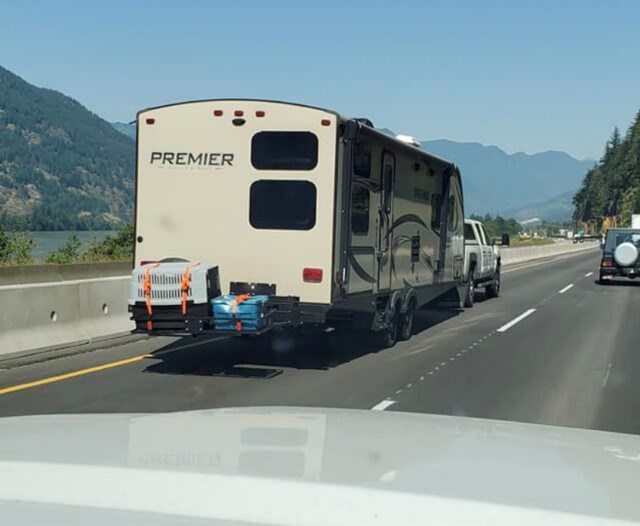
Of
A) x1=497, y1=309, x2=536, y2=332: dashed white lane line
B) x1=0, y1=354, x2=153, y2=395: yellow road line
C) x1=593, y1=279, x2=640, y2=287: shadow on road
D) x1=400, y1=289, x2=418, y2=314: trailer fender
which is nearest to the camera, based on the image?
x1=0, y1=354, x2=153, y2=395: yellow road line

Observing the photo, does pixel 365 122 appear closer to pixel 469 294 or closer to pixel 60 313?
pixel 60 313

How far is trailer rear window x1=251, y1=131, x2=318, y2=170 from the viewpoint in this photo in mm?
10219

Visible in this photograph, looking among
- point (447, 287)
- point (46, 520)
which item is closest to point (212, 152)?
point (447, 287)

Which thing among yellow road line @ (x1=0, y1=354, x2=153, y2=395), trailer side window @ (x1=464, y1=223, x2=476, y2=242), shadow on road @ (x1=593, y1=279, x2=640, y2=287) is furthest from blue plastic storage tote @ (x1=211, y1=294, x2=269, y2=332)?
shadow on road @ (x1=593, y1=279, x2=640, y2=287)

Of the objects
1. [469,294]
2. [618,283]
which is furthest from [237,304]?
[618,283]

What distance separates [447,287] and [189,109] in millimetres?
7526

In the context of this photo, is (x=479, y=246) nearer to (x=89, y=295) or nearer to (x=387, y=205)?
(x=387, y=205)

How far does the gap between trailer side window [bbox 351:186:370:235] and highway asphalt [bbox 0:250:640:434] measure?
1.79 meters

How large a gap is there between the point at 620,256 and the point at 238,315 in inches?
898

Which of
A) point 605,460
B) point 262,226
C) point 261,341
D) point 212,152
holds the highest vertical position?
point 212,152

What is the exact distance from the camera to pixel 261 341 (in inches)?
520

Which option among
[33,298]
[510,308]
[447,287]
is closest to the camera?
[33,298]

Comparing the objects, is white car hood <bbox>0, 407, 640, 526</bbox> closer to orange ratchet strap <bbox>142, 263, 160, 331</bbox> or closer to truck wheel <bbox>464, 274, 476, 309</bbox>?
orange ratchet strap <bbox>142, 263, 160, 331</bbox>

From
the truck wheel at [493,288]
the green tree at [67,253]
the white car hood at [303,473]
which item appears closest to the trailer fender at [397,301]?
the white car hood at [303,473]
